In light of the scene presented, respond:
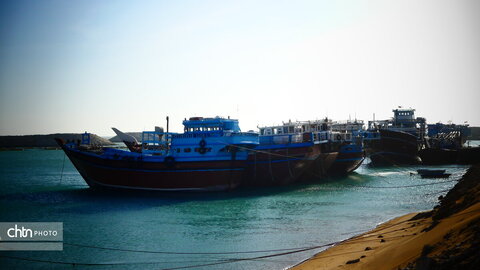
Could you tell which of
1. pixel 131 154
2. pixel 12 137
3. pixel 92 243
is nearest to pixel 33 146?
pixel 12 137

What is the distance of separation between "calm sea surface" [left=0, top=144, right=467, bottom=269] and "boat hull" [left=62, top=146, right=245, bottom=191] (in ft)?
2.81

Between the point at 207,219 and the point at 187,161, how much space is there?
985 cm

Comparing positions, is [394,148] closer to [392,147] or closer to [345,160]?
[392,147]

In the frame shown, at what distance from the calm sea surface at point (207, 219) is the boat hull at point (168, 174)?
2.81 feet

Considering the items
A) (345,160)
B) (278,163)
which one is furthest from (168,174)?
(345,160)

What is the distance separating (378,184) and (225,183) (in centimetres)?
1676

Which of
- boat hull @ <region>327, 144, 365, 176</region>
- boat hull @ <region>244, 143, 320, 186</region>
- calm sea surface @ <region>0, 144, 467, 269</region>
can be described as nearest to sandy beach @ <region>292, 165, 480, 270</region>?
calm sea surface @ <region>0, 144, 467, 269</region>

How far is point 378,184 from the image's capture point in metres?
39.6

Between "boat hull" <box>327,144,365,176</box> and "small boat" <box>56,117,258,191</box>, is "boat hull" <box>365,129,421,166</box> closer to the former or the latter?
"boat hull" <box>327,144,365,176</box>

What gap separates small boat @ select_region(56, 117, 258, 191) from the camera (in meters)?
33.7

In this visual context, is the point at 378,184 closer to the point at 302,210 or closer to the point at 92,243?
the point at 302,210

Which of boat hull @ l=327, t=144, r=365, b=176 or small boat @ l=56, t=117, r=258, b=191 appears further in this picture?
boat hull @ l=327, t=144, r=365, b=176

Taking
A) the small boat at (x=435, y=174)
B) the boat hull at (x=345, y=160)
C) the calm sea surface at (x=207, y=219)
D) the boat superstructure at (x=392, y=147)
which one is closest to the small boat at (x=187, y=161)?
the calm sea surface at (x=207, y=219)

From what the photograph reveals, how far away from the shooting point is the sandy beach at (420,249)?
272 inches
